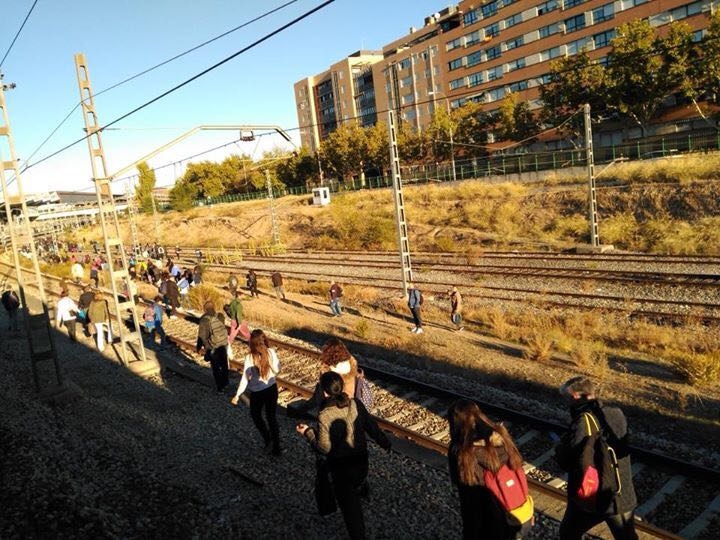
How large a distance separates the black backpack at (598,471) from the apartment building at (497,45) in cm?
3609

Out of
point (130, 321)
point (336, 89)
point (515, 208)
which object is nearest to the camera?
point (130, 321)

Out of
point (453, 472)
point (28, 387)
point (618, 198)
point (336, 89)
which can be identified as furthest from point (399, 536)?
point (336, 89)

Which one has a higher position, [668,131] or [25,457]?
[668,131]

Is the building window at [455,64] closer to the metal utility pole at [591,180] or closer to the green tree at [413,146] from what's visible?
the green tree at [413,146]

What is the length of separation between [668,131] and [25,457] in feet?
166

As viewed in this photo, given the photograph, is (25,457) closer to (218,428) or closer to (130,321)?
(218,428)

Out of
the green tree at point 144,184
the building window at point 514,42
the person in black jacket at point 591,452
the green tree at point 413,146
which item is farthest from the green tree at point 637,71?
the green tree at point 144,184

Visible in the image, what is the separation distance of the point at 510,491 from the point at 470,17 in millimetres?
68817

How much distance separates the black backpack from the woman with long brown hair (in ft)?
2.01

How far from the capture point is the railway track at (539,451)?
582cm

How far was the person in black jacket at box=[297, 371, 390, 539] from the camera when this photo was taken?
14.8ft

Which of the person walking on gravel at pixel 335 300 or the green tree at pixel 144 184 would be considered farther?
the green tree at pixel 144 184

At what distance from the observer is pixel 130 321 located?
18297 millimetres

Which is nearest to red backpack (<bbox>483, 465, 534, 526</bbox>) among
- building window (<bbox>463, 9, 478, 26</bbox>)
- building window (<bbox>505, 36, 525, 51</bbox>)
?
building window (<bbox>505, 36, 525, 51</bbox>)
